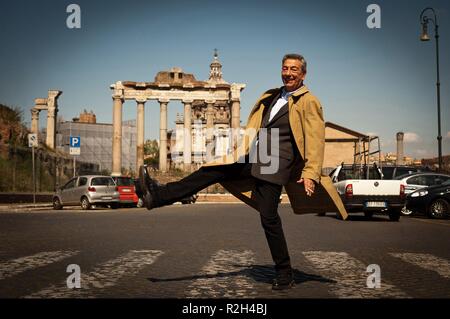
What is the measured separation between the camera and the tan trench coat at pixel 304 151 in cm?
526

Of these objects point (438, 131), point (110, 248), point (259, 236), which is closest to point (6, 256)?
point (110, 248)

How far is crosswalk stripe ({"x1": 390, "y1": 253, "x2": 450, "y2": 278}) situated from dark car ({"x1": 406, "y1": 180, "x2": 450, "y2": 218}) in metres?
10.4

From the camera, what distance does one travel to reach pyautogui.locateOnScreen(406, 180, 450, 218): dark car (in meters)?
18.2

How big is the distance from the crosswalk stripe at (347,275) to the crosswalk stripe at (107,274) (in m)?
2.15

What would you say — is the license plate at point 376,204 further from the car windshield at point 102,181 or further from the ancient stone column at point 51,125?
the ancient stone column at point 51,125

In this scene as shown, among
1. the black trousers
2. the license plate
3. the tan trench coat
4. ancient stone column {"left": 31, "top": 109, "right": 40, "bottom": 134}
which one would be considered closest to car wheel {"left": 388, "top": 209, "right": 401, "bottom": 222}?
→ the license plate

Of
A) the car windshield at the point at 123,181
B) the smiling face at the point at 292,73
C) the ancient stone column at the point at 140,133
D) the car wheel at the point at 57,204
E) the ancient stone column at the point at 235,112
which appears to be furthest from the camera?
the ancient stone column at the point at 140,133

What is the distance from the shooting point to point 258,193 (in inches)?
217

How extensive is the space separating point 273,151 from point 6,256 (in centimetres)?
459

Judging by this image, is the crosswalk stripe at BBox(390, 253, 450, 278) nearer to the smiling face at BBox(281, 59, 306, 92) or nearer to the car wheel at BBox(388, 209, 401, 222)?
the smiling face at BBox(281, 59, 306, 92)

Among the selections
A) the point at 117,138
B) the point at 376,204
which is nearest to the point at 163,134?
the point at 117,138

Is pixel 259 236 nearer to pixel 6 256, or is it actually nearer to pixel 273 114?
pixel 6 256

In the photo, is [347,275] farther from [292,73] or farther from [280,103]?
[292,73]

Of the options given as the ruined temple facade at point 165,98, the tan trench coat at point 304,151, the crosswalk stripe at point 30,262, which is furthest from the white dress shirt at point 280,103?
the ruined temple facade at point 165,98
